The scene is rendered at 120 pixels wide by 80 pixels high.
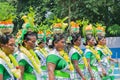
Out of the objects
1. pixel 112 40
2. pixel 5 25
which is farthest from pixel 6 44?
pixel 112 40

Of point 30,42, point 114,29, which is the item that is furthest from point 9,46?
point 114,29

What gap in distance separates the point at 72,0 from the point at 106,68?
12012 millimetres

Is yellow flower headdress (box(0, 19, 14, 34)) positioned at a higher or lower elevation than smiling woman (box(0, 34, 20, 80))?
higher

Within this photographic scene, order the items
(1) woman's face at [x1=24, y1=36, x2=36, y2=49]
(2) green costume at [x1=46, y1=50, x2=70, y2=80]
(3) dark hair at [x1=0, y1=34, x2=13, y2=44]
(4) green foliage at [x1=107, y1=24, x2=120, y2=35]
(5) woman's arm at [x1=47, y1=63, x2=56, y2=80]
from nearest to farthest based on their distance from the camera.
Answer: (3) dark hair at [x1=0, y1=34, x2=13, y2=44]
(5) woman's arm at [x1=47, y1=63, x2=56, y2=80]
(2) green costume at [x1=46, y1=50, x2=70, y2=80]
(1) woman's face at [x1=24, y1=36, x2=36, y2=49]
(4) green foliage at [x1=107, y1=24, x2=120, y2=35]

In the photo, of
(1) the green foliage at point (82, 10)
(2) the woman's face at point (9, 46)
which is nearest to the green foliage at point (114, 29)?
(1) the green foliage at point (82, 10)

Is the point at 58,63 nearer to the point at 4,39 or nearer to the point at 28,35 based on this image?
the point at 28,35

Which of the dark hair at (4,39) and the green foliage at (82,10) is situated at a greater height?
the green foliage at (82,10)

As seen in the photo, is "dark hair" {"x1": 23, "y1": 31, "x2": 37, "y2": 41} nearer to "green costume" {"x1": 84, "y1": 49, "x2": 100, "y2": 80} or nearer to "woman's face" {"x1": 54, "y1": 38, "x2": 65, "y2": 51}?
"woman's face" {"x1": 54, "y1": 38, "x2": 65, "y2": 51}

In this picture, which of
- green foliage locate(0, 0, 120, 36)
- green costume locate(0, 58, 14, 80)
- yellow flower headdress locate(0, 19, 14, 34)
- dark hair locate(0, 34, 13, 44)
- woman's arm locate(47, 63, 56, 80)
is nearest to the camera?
green costume locate(0, 58, 14, 80)

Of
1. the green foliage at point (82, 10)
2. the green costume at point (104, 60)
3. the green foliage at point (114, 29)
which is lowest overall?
the green costume at point (104, 60)

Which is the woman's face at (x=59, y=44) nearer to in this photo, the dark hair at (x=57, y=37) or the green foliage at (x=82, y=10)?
the dark hair at (x=57, y=37)

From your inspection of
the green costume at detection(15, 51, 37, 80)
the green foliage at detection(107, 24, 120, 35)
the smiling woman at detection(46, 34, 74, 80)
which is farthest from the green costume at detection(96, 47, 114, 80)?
Result: the green foliage at detection(107, 24, 120, 35)

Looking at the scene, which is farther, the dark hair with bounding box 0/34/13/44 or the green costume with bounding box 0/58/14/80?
the dark hair with bounding box 0/34/13/44

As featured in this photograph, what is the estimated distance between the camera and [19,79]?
18.3 ft
